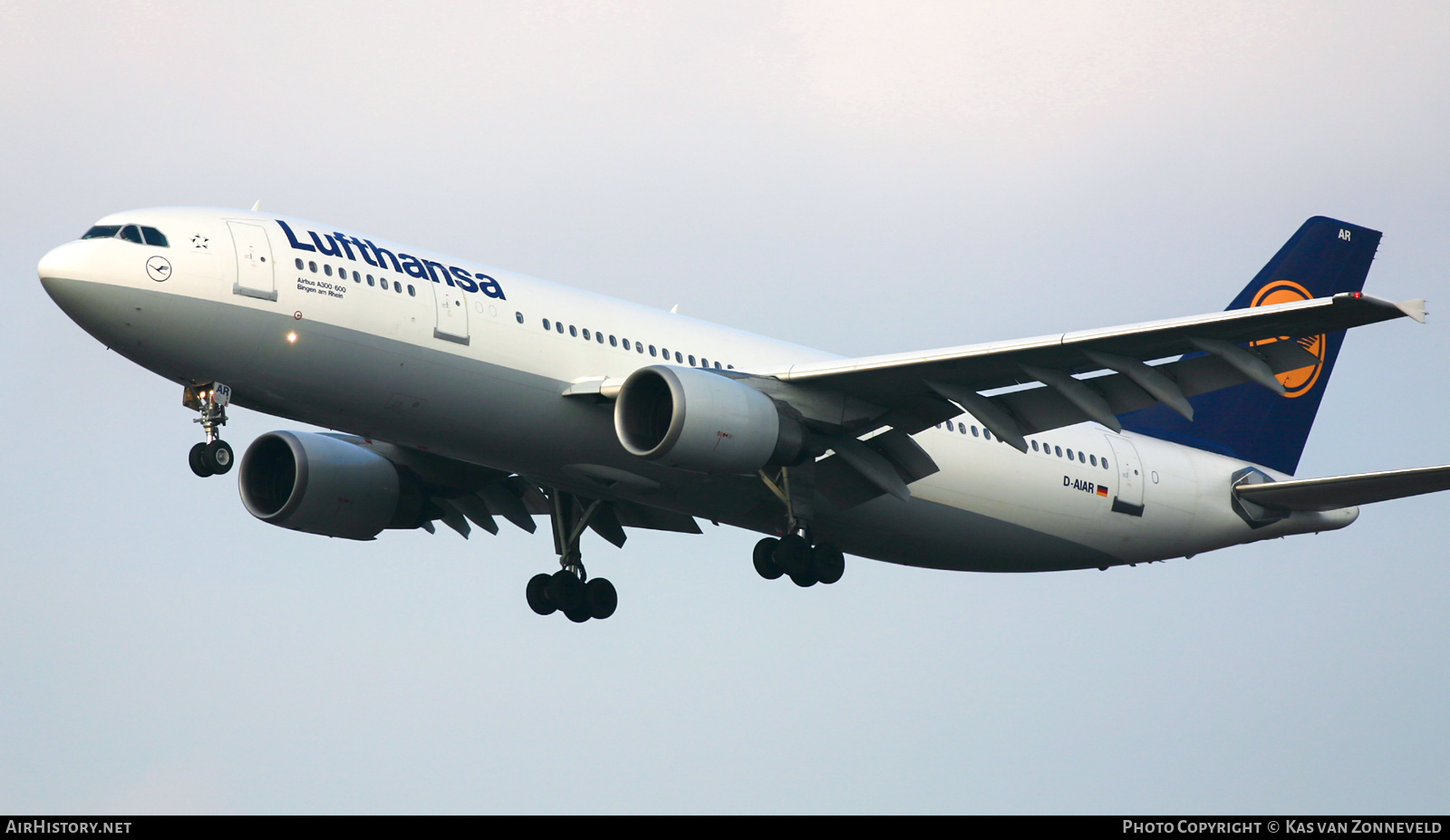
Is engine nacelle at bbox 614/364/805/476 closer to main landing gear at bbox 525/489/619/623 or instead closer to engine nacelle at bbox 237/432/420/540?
main landing gear at bbox 525/489/619/623

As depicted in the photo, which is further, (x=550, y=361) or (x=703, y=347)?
(x=703, y=347)

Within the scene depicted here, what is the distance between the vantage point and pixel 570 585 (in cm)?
3116

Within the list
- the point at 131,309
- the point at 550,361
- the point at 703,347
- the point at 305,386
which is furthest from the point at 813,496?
the point at 131,309

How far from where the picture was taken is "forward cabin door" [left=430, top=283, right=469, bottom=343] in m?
24.8

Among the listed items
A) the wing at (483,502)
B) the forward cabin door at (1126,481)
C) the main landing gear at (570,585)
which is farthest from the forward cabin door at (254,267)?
the forward cabin door at (1126,481)

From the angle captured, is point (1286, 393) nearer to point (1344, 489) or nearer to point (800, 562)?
point (1344, 489)

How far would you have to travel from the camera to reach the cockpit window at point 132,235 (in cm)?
2380

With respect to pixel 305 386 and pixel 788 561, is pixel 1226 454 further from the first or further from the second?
pixel 305 386

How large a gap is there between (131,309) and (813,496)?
11.2 meters

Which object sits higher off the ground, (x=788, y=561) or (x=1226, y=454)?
(x=1226, y=454)

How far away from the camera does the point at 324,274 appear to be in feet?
79.7

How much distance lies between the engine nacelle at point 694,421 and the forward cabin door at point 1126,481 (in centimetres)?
853

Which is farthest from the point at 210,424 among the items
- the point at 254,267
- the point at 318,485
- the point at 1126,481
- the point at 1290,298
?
the point at 1290,298

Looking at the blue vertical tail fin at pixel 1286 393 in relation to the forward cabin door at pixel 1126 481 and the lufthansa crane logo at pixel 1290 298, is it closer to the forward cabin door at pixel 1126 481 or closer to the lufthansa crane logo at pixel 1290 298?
the lufthansa crane logo at pixel 1290 298
